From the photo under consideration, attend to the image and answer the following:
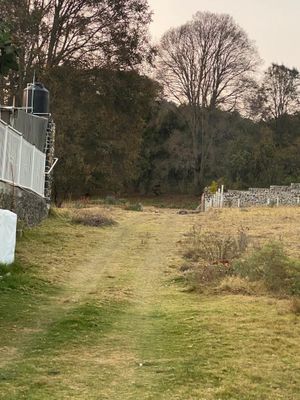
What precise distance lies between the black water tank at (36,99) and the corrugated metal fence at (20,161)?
152 cm

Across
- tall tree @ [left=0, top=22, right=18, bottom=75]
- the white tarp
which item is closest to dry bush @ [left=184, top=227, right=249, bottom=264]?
the white tarp

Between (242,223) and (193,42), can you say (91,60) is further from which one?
(193,42)

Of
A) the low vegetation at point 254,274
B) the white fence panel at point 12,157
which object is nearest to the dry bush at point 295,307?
the low vegetation at point 254,274

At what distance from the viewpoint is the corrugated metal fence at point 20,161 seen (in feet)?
40.8

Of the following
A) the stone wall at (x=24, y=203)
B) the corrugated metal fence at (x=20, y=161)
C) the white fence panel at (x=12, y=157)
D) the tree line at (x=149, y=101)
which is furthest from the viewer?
the tree line at (x=149, y=101)

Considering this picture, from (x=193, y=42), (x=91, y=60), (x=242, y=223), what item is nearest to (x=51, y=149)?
(x=242, y=223)

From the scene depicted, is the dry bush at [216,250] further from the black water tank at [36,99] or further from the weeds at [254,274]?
the black water tank at [36,99]

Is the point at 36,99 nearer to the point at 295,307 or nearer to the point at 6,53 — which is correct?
the point at 295,307

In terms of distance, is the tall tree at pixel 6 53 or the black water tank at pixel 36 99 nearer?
the tall tree at pixel 6 53

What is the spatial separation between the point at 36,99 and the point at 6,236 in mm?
9656

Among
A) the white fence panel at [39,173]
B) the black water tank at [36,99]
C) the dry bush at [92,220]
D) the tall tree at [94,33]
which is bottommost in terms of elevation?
the dry bush at [92,220]

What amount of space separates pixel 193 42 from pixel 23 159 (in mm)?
36585

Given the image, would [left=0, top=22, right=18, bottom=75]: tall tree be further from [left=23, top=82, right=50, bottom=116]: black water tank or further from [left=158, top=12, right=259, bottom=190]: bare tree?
[left=158, top=12, right=259, bottom=190]: bare tree

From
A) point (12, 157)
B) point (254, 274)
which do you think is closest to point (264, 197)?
point (12, 157)
